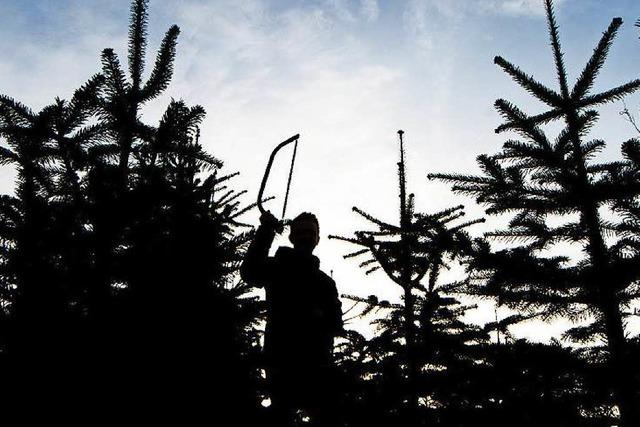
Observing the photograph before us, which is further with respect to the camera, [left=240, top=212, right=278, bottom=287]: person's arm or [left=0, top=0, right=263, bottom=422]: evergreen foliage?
[left=240, top=212, right=278, bottom=287]: person's arm

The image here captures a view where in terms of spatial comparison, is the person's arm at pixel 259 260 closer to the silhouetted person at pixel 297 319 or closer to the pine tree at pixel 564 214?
the silhouetted person at pixel 297 319

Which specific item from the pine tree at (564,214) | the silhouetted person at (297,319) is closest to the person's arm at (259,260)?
the silhouetted person at (297,319)

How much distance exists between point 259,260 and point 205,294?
2.28ft

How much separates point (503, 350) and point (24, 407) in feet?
9.78

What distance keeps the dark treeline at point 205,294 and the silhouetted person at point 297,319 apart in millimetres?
143

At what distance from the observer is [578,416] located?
2.92 meters

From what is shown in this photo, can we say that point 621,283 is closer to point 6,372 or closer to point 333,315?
point 333,315

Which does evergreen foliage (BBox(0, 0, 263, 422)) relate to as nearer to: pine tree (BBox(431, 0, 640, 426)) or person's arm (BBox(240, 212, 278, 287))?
person's arm (BBox(240, 212, 278, 287))

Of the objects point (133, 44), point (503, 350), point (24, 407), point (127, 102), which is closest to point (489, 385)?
point (503, 350)

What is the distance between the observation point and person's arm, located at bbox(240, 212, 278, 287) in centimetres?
362

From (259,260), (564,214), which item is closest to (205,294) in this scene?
(259,260)

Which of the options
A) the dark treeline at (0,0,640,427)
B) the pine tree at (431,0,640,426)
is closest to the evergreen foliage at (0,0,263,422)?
the dark treeline at (0,0,640,427)

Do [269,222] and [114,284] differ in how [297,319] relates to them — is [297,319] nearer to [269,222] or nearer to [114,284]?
[269,222]

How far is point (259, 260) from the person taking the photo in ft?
11.9
